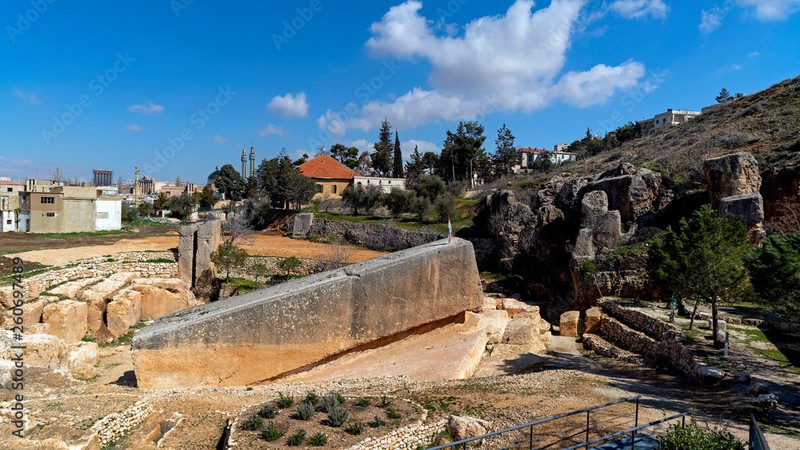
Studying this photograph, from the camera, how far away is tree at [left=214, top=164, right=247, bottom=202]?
182ft

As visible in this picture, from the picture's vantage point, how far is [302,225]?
1384 inches

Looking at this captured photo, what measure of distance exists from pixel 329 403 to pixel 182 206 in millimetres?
48483

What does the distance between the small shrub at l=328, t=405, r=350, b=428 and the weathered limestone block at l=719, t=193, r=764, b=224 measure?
1415 centimetres

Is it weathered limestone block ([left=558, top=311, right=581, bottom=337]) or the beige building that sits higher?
the beige building

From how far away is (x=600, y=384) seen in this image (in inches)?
350

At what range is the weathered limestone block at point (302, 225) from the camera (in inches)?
1372

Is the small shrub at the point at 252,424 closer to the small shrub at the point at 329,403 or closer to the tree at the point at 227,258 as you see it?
the small shrub at the point at 329,403

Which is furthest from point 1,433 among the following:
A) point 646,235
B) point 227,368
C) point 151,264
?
point 646,235

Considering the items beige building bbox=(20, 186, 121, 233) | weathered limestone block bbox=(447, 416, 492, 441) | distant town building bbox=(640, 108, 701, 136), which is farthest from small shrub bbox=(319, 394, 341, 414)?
distant town building bbox=(640, 108, 701, 136)

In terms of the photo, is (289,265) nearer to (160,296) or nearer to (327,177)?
(160,296)

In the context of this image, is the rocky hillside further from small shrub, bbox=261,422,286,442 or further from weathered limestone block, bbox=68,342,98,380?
weathered limestone block, bbox=68,342,98,380

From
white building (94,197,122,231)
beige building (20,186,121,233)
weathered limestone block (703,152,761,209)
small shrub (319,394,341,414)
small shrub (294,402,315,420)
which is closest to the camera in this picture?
small shrub (294,402,315,420)

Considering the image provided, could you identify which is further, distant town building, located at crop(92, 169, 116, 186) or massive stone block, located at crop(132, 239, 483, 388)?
distant town building, located at crop(92, 169, 116, 186)

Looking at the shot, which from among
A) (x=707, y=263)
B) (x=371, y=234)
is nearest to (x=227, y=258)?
(x=371, y=234)
